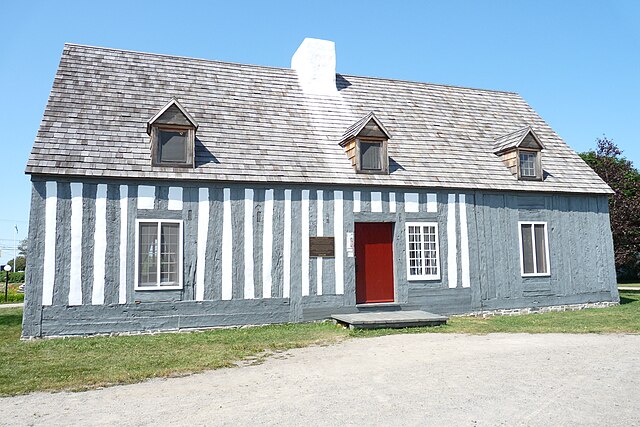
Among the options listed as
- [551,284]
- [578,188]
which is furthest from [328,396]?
[578,188]

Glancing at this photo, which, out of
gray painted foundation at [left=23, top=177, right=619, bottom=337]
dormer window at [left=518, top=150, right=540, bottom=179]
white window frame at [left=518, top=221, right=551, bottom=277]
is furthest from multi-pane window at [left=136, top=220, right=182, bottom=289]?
dormer window at [left=518, top=150, right=540, bottom=179]

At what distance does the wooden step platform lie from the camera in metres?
12.4

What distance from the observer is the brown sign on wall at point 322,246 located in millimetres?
14023

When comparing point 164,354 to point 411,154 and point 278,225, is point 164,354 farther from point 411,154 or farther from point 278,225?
point 411,154

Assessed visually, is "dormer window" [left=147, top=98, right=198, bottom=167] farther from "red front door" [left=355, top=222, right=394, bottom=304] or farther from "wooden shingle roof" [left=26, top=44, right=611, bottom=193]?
"red front door" [left=355, top=222, right=394, bottom=304]

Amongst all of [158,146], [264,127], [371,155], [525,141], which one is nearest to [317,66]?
[264,127]

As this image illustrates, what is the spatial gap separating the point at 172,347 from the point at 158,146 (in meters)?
5.31

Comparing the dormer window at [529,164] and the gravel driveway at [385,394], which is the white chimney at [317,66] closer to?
the dormer window at [529,164]

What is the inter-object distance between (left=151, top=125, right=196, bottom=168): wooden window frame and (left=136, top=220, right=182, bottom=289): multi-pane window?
4.83 feet

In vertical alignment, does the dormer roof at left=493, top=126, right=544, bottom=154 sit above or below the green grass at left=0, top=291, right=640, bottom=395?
above

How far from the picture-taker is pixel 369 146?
49.7 feet

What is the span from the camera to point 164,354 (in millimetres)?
9688

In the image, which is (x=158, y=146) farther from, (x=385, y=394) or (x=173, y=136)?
(x=385, y=394)

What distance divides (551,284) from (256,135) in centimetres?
1018
